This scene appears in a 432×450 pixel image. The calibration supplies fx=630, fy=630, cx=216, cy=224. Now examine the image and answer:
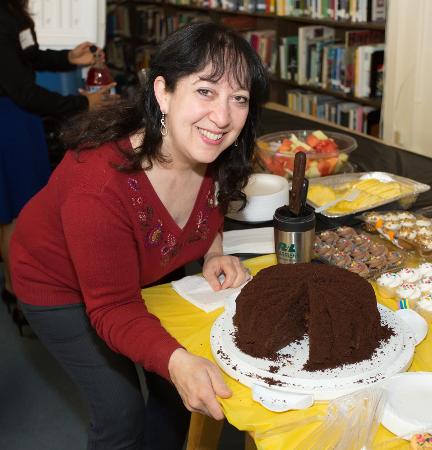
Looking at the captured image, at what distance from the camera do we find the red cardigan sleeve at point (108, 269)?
44.9 inches

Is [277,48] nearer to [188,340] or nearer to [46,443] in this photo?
[46,443]

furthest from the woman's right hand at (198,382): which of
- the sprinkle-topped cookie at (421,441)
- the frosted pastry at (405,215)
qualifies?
the frosted pastry at (405,215)

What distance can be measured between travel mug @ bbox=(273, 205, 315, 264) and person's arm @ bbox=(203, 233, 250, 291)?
3.9 inches

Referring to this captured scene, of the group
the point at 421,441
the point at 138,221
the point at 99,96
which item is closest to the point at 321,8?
the point at 99,96

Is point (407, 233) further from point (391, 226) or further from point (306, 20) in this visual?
point (306, 20)

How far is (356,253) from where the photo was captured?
56.1 inches

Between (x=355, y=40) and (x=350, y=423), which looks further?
(x=355, y=40)

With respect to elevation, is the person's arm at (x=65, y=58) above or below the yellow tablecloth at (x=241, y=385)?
above

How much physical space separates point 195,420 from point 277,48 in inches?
134

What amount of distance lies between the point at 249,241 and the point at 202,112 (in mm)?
488

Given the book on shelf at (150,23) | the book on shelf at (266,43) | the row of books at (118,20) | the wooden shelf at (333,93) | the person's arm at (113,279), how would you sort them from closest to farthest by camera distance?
the person's arm at (113,279) → the wooden shelf at (333,93) → the book on shelf at (266,43) → the book on shelf at (150,23) → the row of books at (118,20)

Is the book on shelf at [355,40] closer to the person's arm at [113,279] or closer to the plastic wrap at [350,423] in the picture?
the person's arm at [113,279]

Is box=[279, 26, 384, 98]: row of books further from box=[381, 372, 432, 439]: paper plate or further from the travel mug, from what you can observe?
box=[381, 372, 432, 439]: paper plate

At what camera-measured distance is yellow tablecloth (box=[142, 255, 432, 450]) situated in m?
0.92
